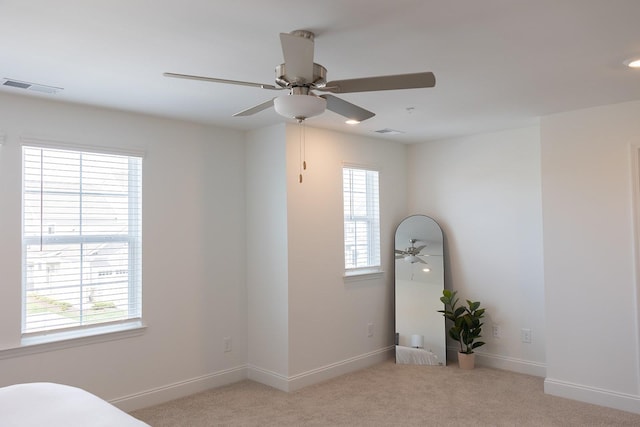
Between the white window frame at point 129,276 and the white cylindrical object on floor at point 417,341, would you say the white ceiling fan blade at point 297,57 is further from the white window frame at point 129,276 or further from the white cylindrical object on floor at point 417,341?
the white cylindrical object on floor at point 417,341

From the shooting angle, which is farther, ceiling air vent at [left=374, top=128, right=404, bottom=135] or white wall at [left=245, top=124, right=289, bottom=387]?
ceiling air vent at [left=374, top=128, right=404, bottom=135]

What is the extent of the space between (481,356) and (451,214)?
5.02 ft

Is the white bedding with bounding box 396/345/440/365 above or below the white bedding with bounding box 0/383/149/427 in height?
below

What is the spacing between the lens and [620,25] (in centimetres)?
Answer: 229

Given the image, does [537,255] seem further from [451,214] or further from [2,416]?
[2,416]

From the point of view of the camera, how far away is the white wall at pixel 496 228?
4660mm

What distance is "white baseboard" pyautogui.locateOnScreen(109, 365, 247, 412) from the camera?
12.4ft

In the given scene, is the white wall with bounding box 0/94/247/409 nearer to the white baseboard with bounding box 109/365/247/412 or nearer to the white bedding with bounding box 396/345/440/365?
the white baseboard with bounding box 109/365/247/412

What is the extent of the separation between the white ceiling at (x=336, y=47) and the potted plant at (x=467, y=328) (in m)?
2.14

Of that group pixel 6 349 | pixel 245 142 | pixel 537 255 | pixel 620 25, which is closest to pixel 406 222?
pixel 537 255

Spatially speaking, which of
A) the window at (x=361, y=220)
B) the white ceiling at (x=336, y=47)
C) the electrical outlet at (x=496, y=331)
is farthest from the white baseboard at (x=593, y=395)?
the white ceiling at (x=336, y=47)

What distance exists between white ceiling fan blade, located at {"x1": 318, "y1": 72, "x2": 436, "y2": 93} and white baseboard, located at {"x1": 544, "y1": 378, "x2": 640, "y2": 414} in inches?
122

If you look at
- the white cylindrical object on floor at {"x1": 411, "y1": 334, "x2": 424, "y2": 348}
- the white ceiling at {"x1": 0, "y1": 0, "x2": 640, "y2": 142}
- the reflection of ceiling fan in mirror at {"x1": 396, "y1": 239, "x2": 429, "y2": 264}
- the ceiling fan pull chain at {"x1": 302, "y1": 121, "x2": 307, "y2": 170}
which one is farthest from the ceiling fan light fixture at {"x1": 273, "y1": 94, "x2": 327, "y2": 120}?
the white cylindrical object on floor at {"x1": 411, "y1": 334, "x2": 424, "y2": 348}

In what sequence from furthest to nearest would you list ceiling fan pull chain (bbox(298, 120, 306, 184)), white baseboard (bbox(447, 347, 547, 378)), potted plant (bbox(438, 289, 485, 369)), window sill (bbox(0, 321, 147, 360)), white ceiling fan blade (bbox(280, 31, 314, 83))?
A: potted plant (bbox(438, 289, 485, 369))
white baseboard (bbox(447, 347, 547, 378))
ceiling fan pull chain (bbox(298, 120, 306, 184))
window sill (bbox(0, 321, 147, 360))
white ceiling fan blade (bbox(280, 31, 314, 83))
